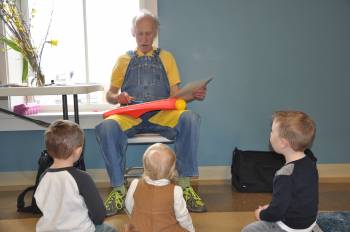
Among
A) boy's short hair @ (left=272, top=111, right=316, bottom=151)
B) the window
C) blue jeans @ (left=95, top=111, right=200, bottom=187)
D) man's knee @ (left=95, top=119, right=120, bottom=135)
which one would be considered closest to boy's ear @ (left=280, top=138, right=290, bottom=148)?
boy's short hair @ (left=272, top=111, right=316, bottom=151)

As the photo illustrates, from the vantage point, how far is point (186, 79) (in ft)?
8.82

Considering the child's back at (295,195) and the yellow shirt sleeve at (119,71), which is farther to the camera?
the yellow shirt sleeve at (119,71)

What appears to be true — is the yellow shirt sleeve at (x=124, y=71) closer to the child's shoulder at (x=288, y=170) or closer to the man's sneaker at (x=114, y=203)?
the man's sneaker at (x=114, y=203)

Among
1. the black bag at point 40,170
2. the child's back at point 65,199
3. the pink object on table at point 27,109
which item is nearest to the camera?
the child's back at point 65,199

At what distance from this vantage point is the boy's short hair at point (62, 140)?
1.34m

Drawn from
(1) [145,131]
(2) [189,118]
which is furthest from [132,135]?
(2) [189,118]

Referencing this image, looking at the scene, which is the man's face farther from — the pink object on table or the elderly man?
the pink object on table

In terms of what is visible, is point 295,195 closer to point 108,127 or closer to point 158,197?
point 158,197

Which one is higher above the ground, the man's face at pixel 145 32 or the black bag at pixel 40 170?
the man's face at pixel 145 32

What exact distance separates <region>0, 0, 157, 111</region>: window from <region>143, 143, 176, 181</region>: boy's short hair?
1.50 meters

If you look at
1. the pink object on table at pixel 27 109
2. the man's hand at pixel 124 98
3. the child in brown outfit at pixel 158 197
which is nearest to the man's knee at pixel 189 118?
the man's hand at pixel 124 98

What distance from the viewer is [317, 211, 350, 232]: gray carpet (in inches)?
69.8

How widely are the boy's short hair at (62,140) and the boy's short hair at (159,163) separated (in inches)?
10.1

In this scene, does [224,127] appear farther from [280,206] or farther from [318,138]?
[280,206]
